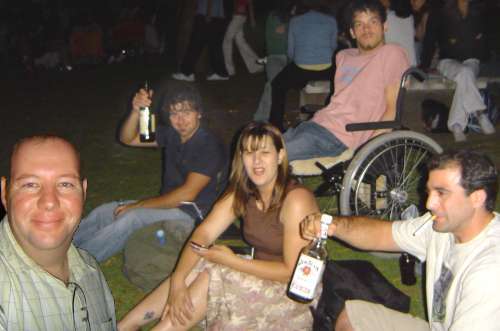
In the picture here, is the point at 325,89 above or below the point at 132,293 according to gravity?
above

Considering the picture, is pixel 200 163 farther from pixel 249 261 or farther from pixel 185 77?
pixel 185 77

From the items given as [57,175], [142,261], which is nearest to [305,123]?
[142,261]

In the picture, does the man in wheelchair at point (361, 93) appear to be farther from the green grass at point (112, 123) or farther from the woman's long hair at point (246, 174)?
the woman's long hair at point (246, 174)

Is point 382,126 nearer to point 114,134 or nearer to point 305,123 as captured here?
point 305,123

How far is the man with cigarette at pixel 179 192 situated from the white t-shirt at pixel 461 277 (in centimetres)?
173

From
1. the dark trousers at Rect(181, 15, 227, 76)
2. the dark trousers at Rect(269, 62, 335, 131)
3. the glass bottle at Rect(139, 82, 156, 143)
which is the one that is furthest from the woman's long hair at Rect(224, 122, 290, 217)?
the dark trousers at Rect(181, 15, 227, 76)

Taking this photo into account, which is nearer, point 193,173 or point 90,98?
point 193,173

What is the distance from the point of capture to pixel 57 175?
228cm

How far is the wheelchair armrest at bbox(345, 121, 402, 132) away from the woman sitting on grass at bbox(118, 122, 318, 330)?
43.9 inches

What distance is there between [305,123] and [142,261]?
1.67m

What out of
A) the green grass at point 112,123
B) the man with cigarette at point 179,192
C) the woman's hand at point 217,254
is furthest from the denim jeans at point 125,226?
the woman's hand at point 217,254

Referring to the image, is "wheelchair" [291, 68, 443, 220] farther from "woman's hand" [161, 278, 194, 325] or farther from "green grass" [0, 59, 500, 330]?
"woman's hand" [161, 278, 194, 325]

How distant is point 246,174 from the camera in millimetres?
3744

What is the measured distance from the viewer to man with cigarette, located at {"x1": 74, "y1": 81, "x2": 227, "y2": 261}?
4.48m
